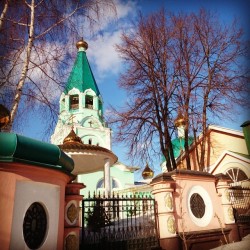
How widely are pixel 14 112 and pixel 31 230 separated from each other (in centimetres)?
348

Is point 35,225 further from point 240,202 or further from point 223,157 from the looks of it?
point 223,157

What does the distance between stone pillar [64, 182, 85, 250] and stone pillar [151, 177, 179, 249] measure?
7.29 ft

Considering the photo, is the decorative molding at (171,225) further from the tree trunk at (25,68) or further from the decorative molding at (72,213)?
the tree trunk at (25,68)

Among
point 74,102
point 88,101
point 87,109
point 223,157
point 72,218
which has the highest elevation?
point 88,101

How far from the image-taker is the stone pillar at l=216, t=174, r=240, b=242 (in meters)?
7.90

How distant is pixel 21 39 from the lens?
24.8 feet

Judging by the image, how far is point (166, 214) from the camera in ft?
21.8

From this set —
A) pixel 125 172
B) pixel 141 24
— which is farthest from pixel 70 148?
pixel 125 172

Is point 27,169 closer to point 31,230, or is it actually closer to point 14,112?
point 31,230

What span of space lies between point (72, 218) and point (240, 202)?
6.89 meters

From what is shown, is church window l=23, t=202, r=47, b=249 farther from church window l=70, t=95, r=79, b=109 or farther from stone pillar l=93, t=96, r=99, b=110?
stone pillar l=93, t=96, r=99, b=110

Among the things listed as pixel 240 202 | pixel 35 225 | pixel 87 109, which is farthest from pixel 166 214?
pixel 87 109

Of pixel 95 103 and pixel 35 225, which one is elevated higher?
pixel 95 103

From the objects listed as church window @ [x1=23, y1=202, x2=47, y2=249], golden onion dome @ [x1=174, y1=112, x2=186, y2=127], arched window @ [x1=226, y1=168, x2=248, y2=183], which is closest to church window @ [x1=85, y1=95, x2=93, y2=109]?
golden onion dome @ [x1=174, y1=112, x2=186, y2=127]
